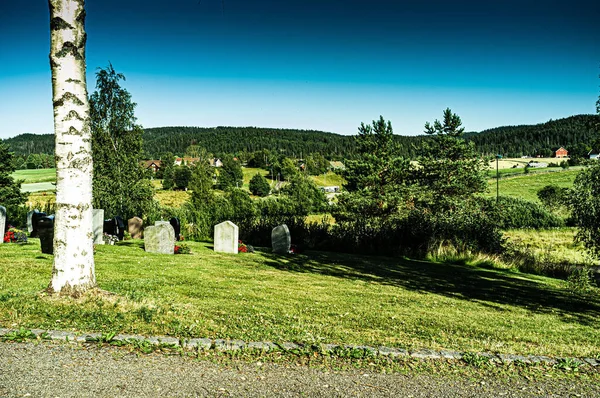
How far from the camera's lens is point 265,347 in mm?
5129

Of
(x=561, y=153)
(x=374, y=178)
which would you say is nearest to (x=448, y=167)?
(x=374, y=178)

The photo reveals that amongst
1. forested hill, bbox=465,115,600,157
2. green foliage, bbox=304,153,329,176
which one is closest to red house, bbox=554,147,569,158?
forested hill, bbox=465,115,600,157

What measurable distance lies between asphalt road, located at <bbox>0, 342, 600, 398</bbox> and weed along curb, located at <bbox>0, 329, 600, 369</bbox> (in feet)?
0.58

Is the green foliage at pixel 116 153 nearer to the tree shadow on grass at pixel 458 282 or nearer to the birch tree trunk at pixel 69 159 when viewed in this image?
the tree shadow on grass at pixel 458 282

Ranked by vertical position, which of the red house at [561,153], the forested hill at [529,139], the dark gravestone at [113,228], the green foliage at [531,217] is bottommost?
the green foliage at [531,217]

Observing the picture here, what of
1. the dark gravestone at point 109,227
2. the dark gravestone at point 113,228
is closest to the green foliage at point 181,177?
the dark gravestone at point 113,228

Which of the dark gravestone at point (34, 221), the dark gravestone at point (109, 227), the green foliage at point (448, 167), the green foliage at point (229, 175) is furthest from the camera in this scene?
the green foliage at point (229, 175)

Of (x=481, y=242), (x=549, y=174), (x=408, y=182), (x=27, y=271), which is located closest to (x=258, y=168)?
(x=549, y=174)

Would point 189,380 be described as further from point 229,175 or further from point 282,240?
point 229,175

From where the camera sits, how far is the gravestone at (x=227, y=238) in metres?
16.2

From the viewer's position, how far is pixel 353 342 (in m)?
5.62

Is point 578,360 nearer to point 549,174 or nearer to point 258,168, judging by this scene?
point 549,174

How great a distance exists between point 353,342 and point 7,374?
371 centimetres

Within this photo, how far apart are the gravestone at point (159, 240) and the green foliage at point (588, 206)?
42.1 feet
